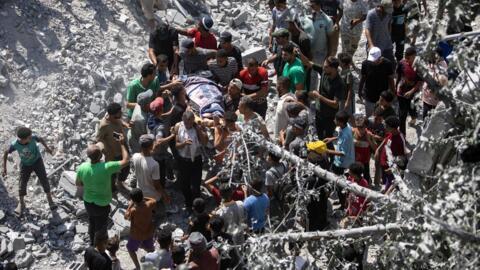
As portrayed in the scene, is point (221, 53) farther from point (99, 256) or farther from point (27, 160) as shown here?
point (99, 256)

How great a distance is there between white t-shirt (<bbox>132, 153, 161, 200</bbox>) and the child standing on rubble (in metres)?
1.29

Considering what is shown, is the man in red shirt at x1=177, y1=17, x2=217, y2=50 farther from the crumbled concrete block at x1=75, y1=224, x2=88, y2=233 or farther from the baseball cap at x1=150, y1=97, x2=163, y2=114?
the crumbled concrete block at x1=75, y1=224, x2=88, y2=233

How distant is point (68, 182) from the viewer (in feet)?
34.0

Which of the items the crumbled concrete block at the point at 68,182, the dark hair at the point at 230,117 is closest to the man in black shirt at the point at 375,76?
the dark hair at the point at 230,117

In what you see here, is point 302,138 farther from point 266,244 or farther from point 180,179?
point 266,244

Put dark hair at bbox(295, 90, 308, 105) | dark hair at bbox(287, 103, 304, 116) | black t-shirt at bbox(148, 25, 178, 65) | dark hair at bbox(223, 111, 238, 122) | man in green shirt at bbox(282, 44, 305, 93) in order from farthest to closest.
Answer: black t-shirt at bbox(148, 25, 178, 65) < man in green shirt at bbox(282, 44, 305, 93) < dark hair at bbox(295, 90, 308, 105) < dark hair at bbox(287, 103, 304, 116) < dark hair at bbox(223, 111, 238, 122)

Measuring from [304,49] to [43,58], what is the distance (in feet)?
12.6

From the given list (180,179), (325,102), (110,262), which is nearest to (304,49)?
(325,102)

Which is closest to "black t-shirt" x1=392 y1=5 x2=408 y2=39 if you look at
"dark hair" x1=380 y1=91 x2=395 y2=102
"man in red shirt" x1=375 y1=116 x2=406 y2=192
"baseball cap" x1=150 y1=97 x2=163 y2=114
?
"dark hair" x1=380 y1=91 x2=395 y2=102

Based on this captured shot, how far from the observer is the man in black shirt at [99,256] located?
8.03 meters

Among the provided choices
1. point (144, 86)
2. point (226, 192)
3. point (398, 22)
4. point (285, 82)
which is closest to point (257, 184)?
point (226, 192)

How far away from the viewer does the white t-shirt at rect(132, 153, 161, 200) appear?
9.26 m

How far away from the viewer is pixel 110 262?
321 inches

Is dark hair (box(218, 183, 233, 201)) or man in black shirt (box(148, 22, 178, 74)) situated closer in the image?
dark hair (box(218, 183, 233, 201))
